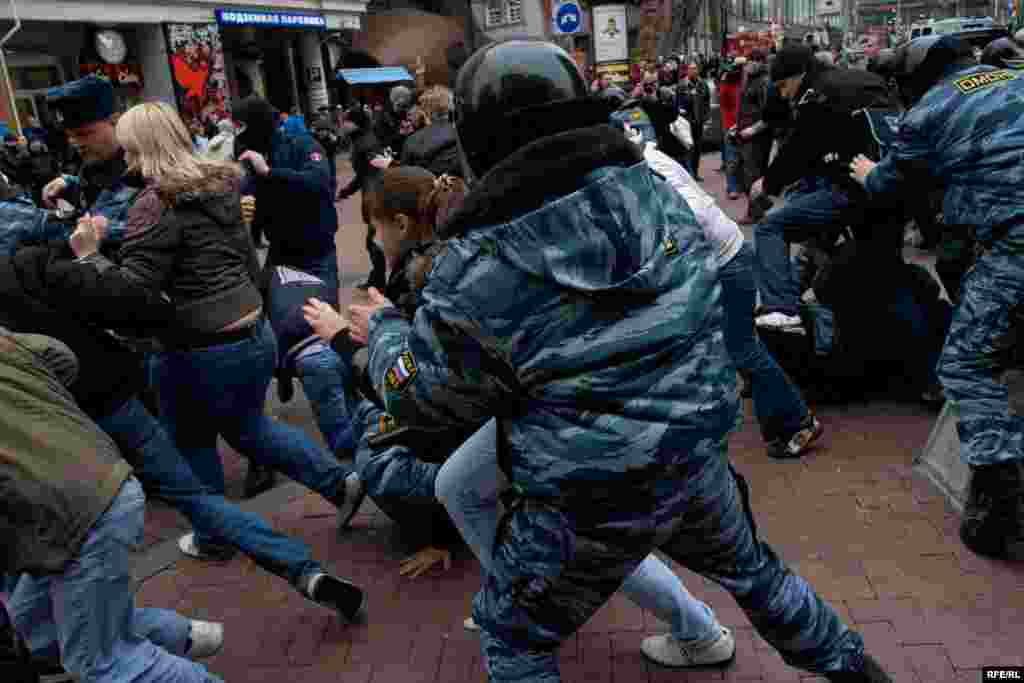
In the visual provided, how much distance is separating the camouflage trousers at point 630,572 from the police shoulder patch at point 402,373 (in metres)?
0.40

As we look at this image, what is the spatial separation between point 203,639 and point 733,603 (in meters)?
1.85

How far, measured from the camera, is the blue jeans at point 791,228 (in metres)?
4.82

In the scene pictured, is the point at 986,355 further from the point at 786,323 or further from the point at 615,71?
the point at 615,71

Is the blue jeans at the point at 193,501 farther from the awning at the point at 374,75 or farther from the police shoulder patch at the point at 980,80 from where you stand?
the awning at the point at 374,75

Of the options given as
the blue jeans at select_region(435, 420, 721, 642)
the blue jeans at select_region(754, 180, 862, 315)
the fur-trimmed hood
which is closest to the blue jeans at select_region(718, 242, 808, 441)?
the blue jeans at select_region(754, 180, 862, 315)

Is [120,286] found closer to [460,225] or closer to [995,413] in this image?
[460,225]

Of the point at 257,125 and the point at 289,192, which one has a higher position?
the point at 257,125

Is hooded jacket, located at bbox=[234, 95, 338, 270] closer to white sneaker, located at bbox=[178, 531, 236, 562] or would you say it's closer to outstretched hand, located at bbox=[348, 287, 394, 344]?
white sneaker, located at bbox=[178, 531, 236, 562]

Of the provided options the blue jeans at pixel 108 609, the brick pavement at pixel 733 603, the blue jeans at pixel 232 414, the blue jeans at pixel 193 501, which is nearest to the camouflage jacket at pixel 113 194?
the blue jeans at pixel 232 414

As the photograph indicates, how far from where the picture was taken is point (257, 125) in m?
5.29

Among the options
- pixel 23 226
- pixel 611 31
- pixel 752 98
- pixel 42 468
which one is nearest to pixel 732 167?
pixel 752 98

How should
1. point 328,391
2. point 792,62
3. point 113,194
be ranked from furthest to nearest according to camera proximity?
point 792,62 → point 328,391 → point 113,194

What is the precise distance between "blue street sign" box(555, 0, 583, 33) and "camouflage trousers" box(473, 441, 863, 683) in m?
9.42

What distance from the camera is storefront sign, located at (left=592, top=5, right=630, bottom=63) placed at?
1420 cm
